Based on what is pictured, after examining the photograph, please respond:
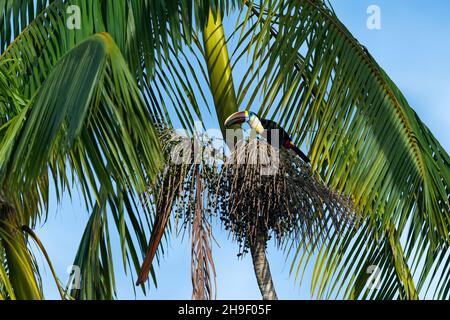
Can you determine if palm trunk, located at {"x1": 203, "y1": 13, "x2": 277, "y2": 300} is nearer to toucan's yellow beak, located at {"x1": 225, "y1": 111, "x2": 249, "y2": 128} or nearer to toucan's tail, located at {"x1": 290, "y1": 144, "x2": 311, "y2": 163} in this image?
toucan's yellow beak, located at {"x1": 225, "y1": 111, "x2": 249, "y2": 128}

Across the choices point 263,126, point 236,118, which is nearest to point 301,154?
point 263,126

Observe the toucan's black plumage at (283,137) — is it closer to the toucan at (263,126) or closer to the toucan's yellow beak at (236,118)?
the toucan at (263,126)

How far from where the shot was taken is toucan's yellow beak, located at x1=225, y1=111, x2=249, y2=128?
581 centimetres

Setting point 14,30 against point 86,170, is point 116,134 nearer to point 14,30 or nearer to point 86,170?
point 86,170

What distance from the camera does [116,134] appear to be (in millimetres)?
4023

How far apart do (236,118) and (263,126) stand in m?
0.29

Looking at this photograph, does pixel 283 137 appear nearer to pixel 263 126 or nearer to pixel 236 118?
pixel 263 126

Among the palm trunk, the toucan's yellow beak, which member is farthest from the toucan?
the palm trunk

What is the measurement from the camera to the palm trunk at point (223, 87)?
5789mm

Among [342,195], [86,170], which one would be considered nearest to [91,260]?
[342,195]

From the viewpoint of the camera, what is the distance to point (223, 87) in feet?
20.3
